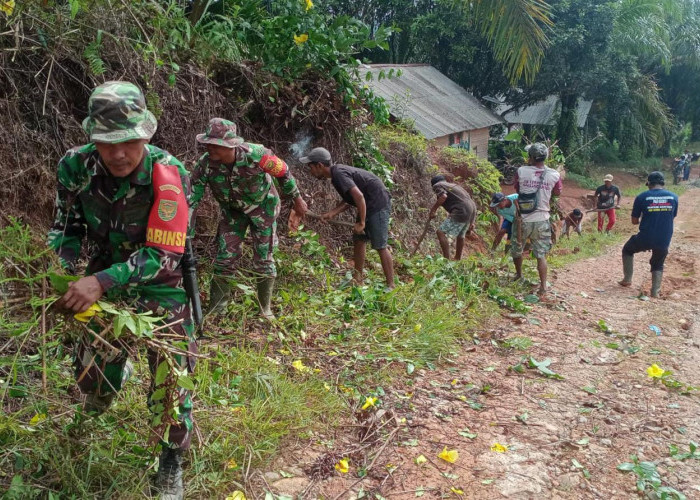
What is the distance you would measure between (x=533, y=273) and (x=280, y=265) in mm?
3882

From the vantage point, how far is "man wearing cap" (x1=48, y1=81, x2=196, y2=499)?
7.20ft

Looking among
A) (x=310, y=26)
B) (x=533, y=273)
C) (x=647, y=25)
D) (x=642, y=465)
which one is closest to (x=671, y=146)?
(x=647, y=25)

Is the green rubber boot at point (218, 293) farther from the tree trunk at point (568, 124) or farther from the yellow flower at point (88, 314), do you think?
the tree trunk at point (568, 124)

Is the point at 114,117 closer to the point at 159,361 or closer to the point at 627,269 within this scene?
the point at 159,361

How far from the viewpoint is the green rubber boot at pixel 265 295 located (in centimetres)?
480

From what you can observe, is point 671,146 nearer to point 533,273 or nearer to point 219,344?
point 533,273

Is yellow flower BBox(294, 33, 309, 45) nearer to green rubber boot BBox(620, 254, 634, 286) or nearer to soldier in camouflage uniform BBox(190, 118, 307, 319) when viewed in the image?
soldier in camouflage uniform BBox(190, 118, 307, 319)

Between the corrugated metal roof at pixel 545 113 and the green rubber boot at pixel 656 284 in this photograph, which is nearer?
the green rubber boot at pixel 656 284

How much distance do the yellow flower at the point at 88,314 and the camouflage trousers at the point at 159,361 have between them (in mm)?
280

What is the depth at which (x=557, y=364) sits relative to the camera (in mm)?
4785

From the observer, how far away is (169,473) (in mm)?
2568

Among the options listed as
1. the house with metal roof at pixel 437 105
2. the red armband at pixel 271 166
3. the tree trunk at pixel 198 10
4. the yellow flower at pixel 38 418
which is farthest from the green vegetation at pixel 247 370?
the house with metal roof at pixel 437 105

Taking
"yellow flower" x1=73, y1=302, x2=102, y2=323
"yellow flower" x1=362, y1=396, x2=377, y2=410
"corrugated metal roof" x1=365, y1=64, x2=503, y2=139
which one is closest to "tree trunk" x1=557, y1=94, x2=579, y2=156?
"corrugated metal roof" x1=365, y1=64, x2=503, y2=139

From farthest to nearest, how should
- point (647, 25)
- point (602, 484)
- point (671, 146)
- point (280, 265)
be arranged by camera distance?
point (671, 146) → point (647, 25) → point (280, 265) → point (602, 484)
